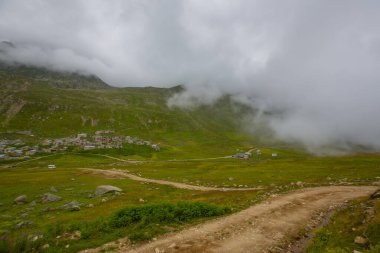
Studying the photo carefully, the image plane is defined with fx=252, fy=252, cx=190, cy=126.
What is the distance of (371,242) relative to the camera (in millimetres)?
16359

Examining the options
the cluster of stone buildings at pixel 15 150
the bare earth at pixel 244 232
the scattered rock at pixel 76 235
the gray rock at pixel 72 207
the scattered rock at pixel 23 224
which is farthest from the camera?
the cluster of stone buildings at pixel 15 150

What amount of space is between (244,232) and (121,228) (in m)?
10.7

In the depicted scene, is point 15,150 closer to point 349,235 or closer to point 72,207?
point 72,207

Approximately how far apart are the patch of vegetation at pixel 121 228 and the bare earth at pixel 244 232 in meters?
1.36

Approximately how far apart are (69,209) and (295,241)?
40.0 metres

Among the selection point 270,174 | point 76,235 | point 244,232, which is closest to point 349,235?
point 244,232

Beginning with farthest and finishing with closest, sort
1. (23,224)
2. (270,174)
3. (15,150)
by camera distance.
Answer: (15,150) < (270,174) < (23,224)

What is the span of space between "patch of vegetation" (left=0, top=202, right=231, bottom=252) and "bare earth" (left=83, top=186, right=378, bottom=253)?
1355 mm

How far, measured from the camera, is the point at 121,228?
72.9ft

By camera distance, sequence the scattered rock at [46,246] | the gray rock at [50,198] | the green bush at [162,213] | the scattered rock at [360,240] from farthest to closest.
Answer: the gray rock at [50,198], the green bush at [162,213], the scattered rock at [46,246], the scattered rock at [360,240]

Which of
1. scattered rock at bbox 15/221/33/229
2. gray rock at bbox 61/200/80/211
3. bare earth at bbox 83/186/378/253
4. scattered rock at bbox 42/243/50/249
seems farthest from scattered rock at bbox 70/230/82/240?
gray rock at bbox 61/200/80/211

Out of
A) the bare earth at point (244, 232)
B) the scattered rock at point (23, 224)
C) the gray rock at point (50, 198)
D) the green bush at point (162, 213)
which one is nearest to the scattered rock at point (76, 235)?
the green bush at point (162, 213)

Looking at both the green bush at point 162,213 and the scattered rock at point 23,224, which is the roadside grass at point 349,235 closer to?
the green bush at point 162,213

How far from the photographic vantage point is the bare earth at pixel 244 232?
18.2m
